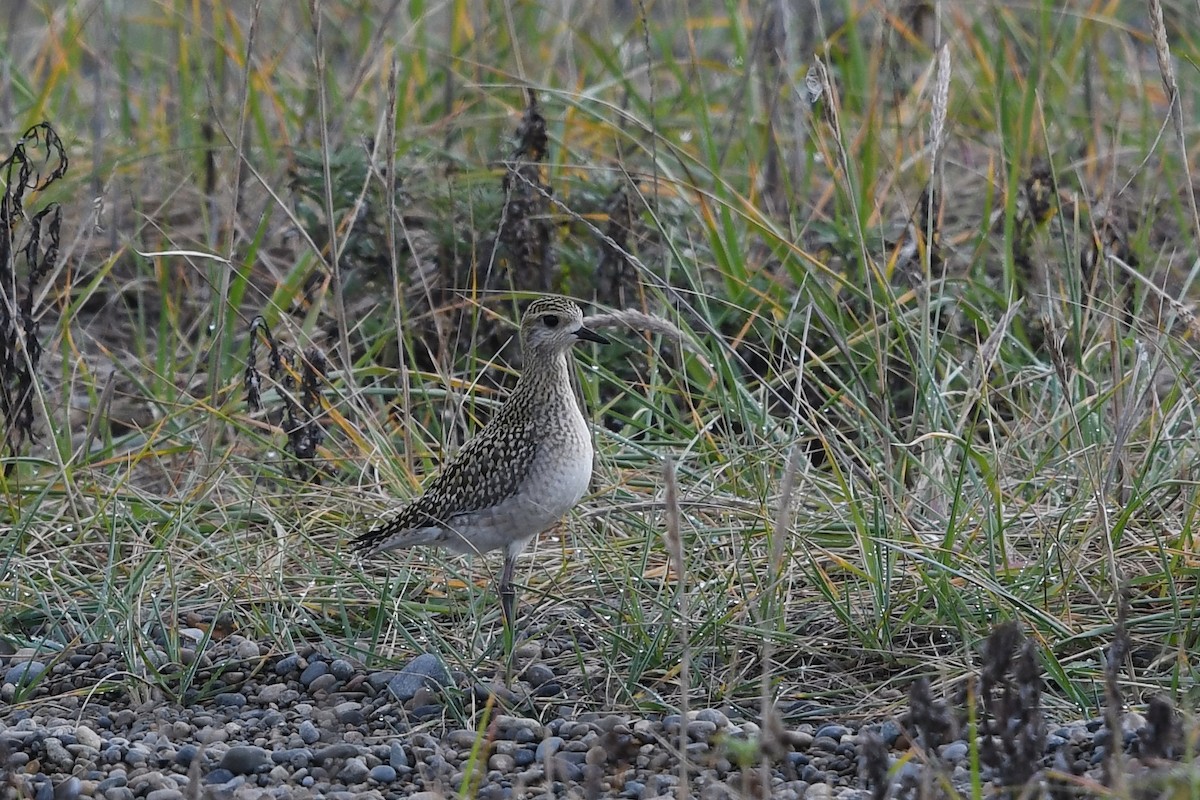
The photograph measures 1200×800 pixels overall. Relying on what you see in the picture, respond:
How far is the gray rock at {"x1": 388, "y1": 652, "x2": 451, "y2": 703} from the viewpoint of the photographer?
409 cm

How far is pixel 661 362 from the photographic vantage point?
534 cm

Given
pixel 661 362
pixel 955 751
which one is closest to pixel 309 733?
pixel 955 751

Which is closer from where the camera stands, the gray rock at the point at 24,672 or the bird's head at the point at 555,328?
the gray rock at the point at 24,672

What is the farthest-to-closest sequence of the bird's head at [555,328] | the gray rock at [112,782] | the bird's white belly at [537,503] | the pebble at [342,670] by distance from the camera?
the bird's head at [555,328] < the bird's white belly at [537,503] < the pebble at [342,670] < the gray rock at [112,782]

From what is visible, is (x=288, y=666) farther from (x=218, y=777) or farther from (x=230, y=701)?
(x=218, y=777)

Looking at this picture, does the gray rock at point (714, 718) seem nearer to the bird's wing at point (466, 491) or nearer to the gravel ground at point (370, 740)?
the gravel ground at point (370, 740)

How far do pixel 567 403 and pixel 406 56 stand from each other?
345 cm

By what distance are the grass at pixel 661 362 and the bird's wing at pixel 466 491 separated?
0.13 meters

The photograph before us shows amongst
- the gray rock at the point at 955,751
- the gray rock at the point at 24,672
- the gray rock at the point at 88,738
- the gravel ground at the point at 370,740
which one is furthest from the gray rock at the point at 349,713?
the gray rock at the point at 955,751

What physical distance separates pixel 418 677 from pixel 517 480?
0.65 meters

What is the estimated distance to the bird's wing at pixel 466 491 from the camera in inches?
178

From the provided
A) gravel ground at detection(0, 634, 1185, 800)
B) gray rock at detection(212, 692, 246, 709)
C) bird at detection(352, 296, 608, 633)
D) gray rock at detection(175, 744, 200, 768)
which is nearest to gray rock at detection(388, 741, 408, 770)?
gravel ground at detection(0, 634, 1185, 800)

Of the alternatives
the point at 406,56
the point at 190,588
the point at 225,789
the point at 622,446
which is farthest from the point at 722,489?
the point at 406,56

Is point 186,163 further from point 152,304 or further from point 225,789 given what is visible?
point 225,789
